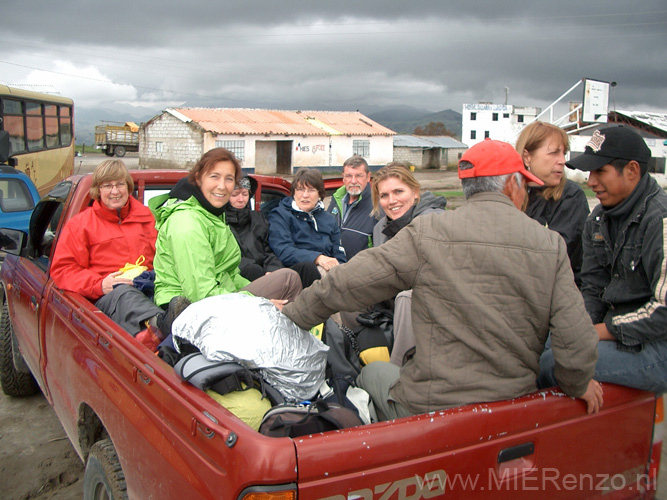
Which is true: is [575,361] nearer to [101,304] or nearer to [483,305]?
[483,305]

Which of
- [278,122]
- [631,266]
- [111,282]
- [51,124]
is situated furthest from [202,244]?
[278,122]

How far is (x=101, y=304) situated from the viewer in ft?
10.8

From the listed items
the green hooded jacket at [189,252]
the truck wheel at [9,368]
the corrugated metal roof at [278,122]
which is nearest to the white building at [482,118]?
the corrugated metal roof at [278,122]

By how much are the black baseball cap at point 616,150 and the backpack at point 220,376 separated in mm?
1789

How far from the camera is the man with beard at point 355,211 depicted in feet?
16.5

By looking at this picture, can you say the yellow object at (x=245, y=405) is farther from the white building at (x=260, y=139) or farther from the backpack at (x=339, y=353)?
the white building at (x=260, y=139)

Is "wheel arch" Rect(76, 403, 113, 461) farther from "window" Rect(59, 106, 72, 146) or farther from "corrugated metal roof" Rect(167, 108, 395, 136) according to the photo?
"corrugated metal roof" Rect(167, 108, 395, 136)

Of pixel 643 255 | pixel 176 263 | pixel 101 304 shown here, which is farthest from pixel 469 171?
pixel 101 304

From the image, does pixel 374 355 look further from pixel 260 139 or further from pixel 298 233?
pixel 260 139

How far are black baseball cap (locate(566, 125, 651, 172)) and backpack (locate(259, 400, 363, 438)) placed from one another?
1627mm

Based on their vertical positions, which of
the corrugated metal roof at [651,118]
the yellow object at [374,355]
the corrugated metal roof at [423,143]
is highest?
the corrugated metal roof at [651,118]

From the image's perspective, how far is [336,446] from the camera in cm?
158

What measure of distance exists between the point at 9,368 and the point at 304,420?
12.5 ft

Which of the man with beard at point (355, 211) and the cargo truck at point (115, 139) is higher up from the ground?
the cargo truck at point (115, 139)
